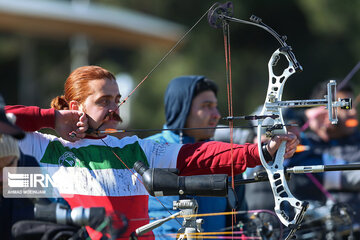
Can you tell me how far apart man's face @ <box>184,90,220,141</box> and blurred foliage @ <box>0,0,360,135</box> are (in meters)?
7.46

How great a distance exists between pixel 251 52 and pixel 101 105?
1099 centimetres

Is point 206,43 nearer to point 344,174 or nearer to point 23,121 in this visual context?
point 344,174

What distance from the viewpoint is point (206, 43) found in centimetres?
1347

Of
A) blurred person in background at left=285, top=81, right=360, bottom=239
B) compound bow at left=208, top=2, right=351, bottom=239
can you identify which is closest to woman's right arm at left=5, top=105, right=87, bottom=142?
compound bow at left=208, top=2, right=351, bottom=239

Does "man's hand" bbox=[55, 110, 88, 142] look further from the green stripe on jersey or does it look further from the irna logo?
the irna logo

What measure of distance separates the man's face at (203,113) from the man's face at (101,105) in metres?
0.98

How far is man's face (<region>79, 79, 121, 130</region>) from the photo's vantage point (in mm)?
2668

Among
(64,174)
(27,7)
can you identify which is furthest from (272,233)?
(27,7)

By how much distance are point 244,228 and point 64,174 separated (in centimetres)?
118

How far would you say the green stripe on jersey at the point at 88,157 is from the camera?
257 centimetres

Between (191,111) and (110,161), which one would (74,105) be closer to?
(110,161)

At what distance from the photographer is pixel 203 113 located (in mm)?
3676

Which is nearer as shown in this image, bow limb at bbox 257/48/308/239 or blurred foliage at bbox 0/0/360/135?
bow limb at bbox 257/48/308/239

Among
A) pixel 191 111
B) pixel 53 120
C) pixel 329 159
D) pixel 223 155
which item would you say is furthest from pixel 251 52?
pixel 53 120
